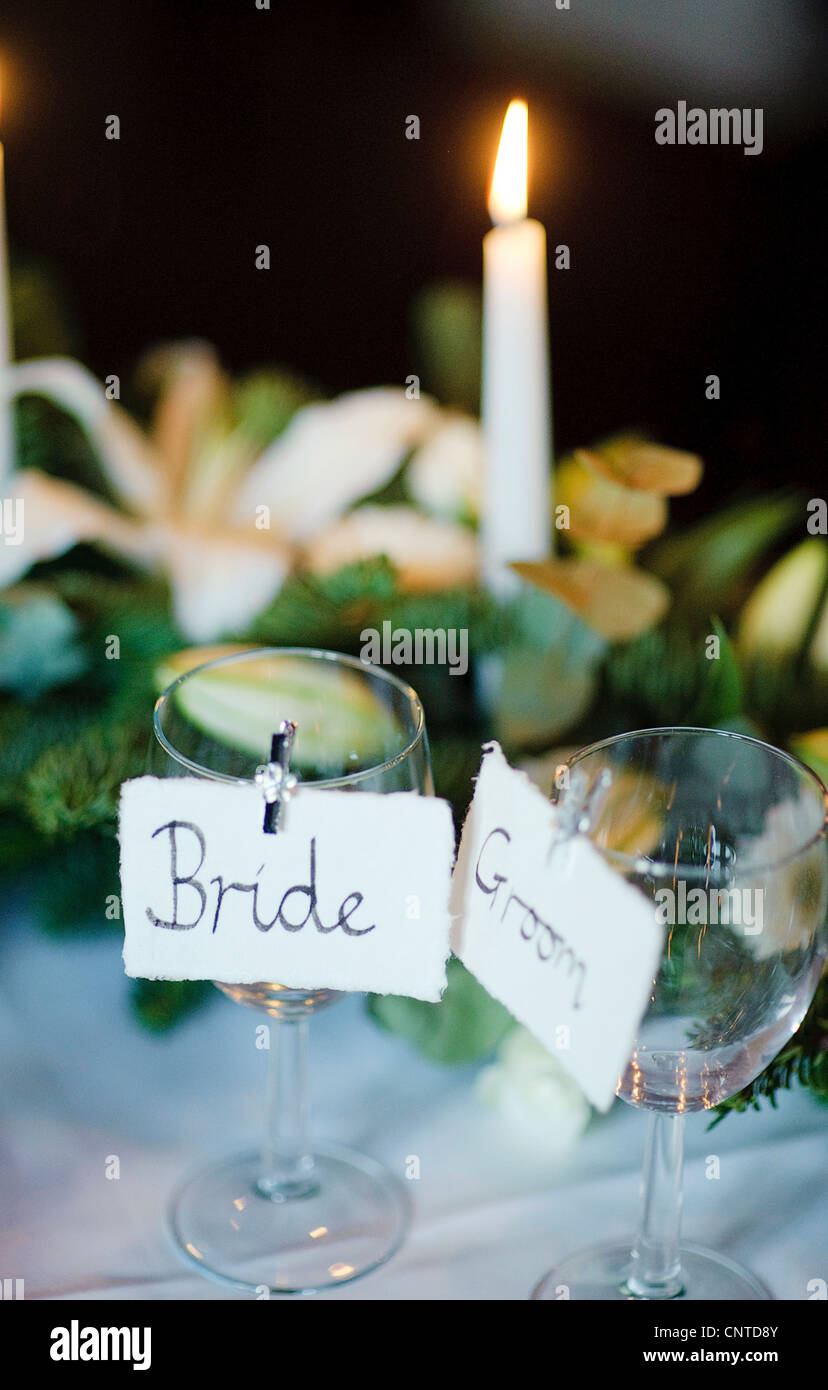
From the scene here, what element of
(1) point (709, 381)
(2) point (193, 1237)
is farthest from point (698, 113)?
(2) point (193, 1237)

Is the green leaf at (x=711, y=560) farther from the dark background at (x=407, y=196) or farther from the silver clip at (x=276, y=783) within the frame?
the silver clip at (x=276, y=783)

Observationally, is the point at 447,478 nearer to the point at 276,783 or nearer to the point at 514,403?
the point at 514,403

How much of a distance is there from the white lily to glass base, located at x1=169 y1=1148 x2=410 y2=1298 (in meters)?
0.22

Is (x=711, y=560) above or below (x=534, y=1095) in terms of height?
above

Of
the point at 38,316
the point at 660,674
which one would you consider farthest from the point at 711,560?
the point at 38,316

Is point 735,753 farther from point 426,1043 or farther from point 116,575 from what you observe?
point 116,575

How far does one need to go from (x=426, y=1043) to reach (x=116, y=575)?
25 cm

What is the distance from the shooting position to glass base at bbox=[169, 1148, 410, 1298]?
53cm

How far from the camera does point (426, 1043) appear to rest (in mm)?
603

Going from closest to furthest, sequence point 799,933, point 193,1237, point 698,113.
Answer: point 799,933 < point 193,1237 < point 698,113

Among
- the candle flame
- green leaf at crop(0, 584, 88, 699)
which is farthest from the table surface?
the candle flame

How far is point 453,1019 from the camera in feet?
1.94

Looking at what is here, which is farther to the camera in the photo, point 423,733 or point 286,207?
point 286,207

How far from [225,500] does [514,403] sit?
0.14 metres
